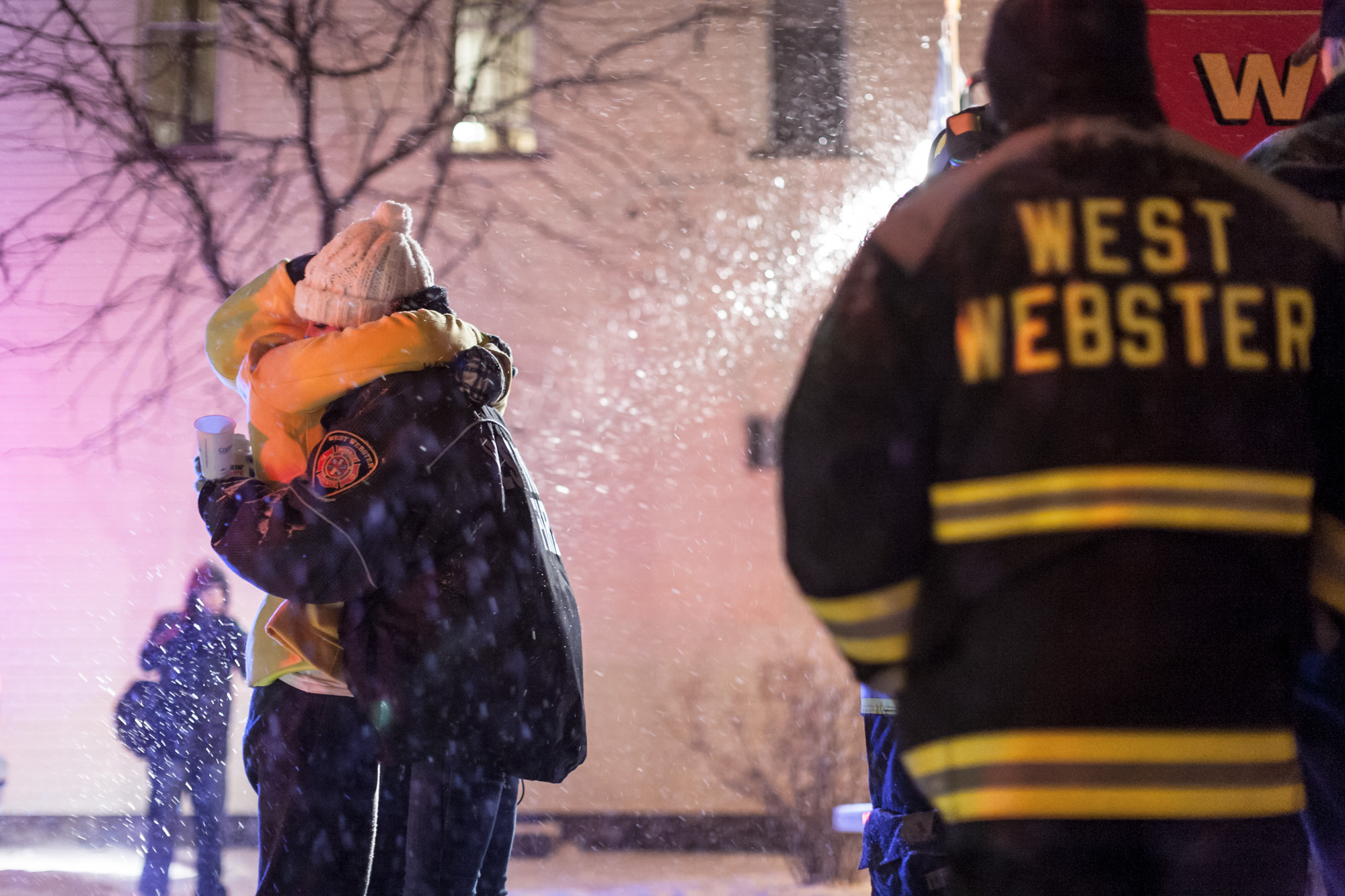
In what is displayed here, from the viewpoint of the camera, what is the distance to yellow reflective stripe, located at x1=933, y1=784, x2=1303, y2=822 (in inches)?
36.7

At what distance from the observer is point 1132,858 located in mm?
933

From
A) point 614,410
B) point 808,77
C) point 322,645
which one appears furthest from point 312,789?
point 808,77

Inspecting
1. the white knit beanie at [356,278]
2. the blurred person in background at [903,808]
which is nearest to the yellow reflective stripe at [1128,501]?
the blurred person in background at [903,808]

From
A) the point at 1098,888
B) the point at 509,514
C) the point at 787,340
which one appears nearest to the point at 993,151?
the point at 1098,888

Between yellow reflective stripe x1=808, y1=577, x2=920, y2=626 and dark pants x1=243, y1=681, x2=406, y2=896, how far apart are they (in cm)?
115

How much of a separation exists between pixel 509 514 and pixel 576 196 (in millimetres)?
3705

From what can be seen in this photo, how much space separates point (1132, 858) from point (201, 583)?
4.38 metres

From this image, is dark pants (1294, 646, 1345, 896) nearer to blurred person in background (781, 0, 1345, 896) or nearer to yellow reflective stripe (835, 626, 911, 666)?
blurred person in background (781, 0, 1345, 896)

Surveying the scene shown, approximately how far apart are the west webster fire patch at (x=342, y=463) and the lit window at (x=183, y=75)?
4.34m

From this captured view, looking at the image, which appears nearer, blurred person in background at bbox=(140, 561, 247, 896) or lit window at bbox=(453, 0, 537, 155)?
blurred person in background at bbox=(140, 561, 247, 896)

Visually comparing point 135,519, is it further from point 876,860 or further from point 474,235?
point 876,860

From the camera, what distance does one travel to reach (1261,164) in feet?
5.33

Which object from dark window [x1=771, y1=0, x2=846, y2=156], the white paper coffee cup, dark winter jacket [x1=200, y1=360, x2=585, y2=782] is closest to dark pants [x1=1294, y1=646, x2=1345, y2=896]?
dark winter jacket [x1=200, y1=360, x2=585, y2=782]

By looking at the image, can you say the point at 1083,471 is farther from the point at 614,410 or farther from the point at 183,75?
the point at 183,75
